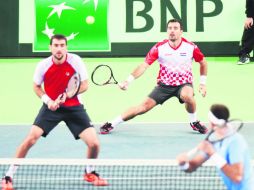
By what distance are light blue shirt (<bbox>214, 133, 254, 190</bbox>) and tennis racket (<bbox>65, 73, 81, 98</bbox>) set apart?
255 cm

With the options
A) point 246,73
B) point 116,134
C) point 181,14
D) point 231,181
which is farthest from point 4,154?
point 181,14

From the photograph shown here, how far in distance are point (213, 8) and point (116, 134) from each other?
24.1 ft

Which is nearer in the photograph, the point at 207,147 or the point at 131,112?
the point at 207,147

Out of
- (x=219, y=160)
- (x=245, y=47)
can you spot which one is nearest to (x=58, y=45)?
(x=219, y=160)

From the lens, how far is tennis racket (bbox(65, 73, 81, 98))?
763 centimetres

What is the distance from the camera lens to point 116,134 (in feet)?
34.7

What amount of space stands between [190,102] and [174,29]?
1101mm

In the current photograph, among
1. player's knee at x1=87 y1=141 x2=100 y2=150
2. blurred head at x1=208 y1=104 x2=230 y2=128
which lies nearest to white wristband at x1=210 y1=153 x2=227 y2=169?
blurred head at x1=208 y1=104 x2=230 y2=128

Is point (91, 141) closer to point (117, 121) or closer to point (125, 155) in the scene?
point (125, 155)

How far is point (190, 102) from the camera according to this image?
33.7 feet

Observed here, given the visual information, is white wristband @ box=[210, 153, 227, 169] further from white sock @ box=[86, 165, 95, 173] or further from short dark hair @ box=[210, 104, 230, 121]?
white sock @ box=[86, 165, 95, 173]

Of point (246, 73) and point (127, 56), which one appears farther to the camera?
point (127, 56)

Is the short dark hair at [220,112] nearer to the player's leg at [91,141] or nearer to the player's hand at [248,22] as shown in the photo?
the player's leg at [91,141]

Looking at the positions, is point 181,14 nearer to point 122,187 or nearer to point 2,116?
point 2,116
